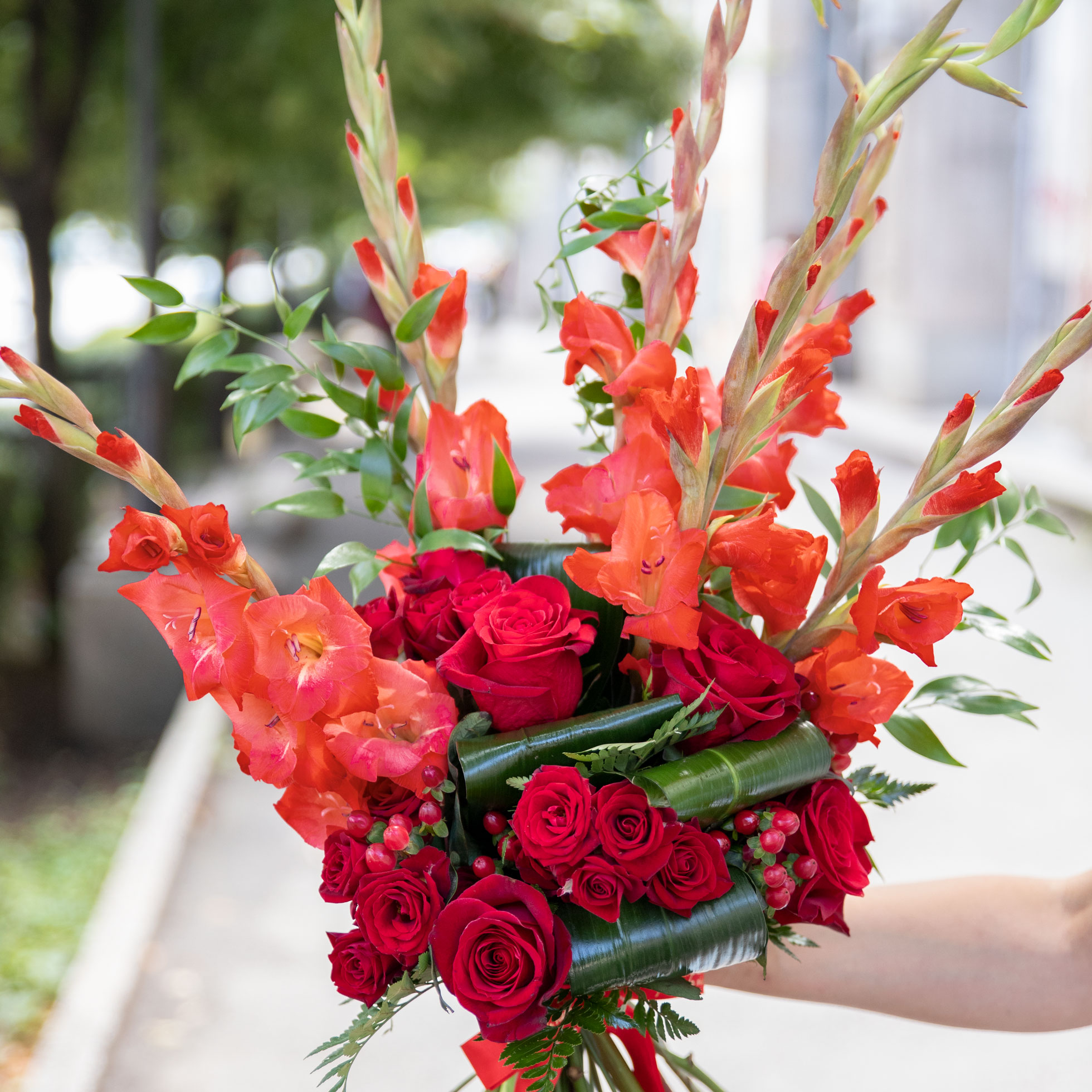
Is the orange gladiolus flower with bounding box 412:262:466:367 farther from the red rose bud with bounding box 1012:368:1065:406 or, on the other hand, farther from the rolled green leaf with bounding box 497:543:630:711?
the red rose bud with bounding box 1012:368:1065:406

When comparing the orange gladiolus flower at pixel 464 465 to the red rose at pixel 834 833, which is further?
the orange gladiolus flower at pixel 464 465

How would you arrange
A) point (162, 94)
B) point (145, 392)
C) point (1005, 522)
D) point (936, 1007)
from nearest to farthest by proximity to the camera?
point (1005, 522), point (936, 1007), point (145, 392), point (162, 94)

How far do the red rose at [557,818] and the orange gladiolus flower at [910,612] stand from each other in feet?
0.79

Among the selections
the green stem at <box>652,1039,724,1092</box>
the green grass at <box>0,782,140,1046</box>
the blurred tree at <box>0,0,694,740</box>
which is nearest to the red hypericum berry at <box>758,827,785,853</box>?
the green stem at <box>652,1039,724,1092</box>

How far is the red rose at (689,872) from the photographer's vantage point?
32.7 inches

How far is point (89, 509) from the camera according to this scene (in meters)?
7.15

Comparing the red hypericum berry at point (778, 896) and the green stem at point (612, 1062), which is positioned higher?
the red hypericum berry at point (778, 896)

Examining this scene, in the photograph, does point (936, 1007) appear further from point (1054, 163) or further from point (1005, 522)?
point (1054, 163)

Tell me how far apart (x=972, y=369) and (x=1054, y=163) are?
8.60 ft

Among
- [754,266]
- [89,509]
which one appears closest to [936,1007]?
[89,509]

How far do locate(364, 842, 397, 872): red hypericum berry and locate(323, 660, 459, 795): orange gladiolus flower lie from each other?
0.05 m

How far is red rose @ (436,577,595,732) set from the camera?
848 millimetres

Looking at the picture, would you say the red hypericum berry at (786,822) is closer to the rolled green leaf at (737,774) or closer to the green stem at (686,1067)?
the rolled green leaf at (737,774)

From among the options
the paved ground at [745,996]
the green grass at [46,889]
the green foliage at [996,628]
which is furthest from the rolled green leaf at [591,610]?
the green grass at [46,889]
